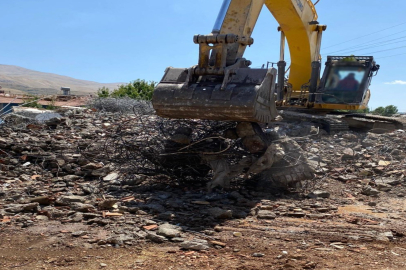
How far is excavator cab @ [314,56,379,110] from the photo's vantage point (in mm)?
10531

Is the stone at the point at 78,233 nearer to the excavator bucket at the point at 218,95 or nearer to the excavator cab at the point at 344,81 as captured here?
the excavator bucket at the point at 218,95

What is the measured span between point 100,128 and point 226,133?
18.4 feet

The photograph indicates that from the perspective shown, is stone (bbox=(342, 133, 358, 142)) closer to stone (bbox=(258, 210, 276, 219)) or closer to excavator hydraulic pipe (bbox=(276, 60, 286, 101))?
excavator hydraulic pipe (bbox=(276, 60, 286, 101))

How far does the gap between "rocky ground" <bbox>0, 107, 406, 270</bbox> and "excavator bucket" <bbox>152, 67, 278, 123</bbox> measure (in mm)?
864

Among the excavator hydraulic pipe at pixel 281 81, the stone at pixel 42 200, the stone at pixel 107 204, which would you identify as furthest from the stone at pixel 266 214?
the excavator hydraulic pipe at pixel 281 81

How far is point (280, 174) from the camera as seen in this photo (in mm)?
5340

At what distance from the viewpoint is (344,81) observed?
10.7 meters

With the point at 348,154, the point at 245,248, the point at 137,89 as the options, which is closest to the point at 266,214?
the point at 245,248

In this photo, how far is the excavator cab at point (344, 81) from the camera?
10.5m

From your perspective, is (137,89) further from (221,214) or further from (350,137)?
(221,214)

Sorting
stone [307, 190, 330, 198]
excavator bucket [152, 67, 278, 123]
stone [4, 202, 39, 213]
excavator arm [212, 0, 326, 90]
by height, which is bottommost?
stone [4, 202, 39, 213]

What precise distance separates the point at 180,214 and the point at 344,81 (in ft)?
25.0

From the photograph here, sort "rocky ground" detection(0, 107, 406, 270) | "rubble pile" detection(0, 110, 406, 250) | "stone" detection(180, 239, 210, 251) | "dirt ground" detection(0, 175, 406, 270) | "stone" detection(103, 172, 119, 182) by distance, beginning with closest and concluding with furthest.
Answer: "dirt ground" detection(0, 175, 406, 270) → "rocky ground" detection(0, 107, 406, 270) → "stone" detection(180, 239, 210, 251) → "rubble pile" detection(0, 110, 406, 250) → "stone" detection(103, 172, 119, 182)

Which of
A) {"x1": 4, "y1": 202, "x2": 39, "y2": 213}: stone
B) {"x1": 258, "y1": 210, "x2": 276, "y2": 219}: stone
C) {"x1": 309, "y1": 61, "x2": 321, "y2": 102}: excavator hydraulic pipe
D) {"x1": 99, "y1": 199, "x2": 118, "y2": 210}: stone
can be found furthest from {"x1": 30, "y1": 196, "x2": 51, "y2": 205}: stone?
{"x1": 309, "y1": 61, "x2": 321, "y2": 102}: excavator hydraulic pipe
